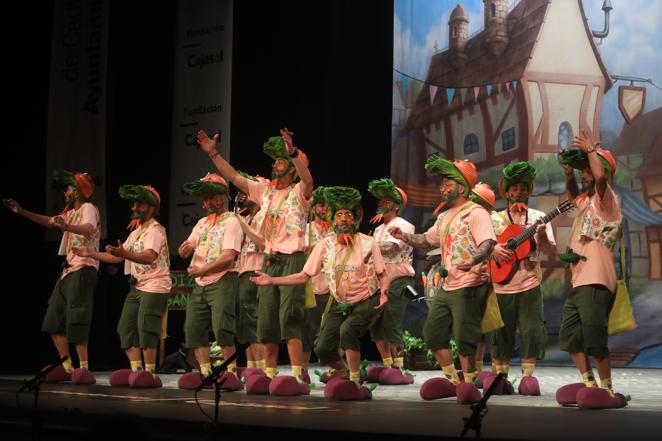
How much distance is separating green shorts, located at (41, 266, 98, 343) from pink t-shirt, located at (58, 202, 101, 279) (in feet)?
0.17

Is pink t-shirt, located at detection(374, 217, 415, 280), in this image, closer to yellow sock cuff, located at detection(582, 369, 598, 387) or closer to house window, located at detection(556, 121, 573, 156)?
A: house window, located at detection(556, 121, 573, 156)

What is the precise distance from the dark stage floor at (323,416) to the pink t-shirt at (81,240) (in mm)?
1308

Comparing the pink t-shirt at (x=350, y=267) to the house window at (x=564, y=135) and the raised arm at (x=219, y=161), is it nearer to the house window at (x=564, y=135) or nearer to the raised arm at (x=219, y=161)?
the raised arm at (x=219, y=161)

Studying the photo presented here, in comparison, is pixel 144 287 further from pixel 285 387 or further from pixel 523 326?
pixel 523 326

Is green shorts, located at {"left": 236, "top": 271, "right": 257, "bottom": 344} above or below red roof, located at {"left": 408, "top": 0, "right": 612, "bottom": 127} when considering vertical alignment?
below

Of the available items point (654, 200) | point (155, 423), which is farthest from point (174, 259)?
point (155, 423)

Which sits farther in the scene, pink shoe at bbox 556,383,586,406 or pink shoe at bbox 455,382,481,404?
pink shoe at bbox 455,382,481,404

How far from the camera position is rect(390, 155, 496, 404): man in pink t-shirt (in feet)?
21.7

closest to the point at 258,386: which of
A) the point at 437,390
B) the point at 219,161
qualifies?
the point at 437,390

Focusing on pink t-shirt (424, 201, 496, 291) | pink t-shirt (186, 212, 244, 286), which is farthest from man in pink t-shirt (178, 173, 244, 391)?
pink t-shirt (424, 201, 496, 291)

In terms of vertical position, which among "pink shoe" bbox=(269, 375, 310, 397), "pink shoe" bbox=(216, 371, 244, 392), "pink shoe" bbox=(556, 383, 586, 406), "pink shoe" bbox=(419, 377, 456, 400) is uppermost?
"pink shoe" bbox=(556, 383, 586, 406)

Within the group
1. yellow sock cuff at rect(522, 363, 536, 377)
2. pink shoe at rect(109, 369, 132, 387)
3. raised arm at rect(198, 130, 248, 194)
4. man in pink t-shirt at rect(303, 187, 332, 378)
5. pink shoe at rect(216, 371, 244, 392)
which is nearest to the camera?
yellow sock cuff at rect(522, 363, 536, 377)

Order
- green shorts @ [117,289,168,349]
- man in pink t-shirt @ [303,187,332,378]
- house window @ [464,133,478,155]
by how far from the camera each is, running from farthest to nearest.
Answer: house window @ [464,133,478,155] < man in pink t-shirt @ [303,187,332,378] < green shorts @ [117,289,168,349]

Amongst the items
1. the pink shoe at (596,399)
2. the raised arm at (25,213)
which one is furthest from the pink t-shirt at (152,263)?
the pink shoe at (596,399)
